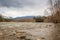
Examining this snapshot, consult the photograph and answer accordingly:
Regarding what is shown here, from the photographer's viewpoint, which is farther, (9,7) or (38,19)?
(38,19)

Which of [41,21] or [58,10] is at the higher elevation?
[58,10]

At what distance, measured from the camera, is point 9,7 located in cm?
605

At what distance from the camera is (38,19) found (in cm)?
659

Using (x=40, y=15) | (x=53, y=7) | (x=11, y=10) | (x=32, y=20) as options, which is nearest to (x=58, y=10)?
(x=53, y=7)

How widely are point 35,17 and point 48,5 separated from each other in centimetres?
73

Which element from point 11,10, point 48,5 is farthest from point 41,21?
point 11,10

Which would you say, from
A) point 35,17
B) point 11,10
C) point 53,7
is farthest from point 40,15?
point 11,10

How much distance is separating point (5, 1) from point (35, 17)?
1381 mm

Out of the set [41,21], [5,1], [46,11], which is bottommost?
[41,21]

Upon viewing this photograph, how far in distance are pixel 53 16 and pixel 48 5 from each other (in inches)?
22.5

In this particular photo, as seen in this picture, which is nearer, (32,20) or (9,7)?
(9,7)

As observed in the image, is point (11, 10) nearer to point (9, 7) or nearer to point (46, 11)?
point (9, 7)

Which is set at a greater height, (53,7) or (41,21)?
(53,7)

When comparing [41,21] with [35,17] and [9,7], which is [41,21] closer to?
[35,17]
